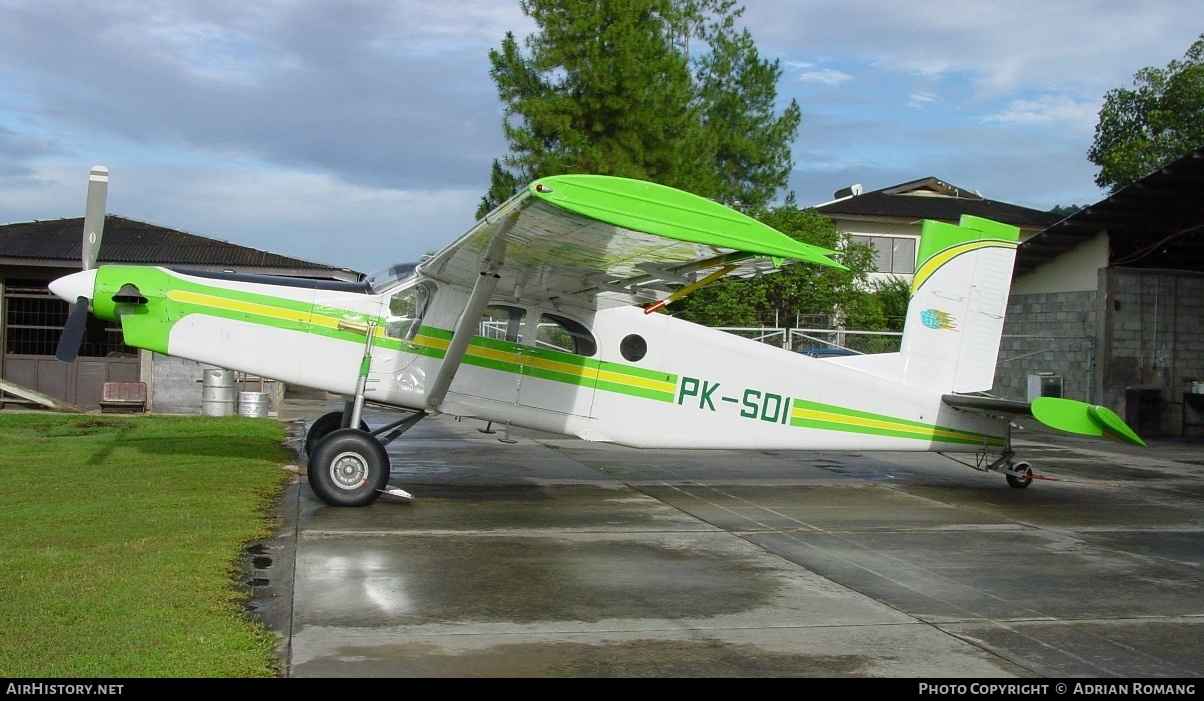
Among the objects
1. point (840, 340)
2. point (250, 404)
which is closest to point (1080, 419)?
point (250, 404)

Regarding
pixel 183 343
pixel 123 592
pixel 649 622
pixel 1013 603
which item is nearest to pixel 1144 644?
pixel 1013 603

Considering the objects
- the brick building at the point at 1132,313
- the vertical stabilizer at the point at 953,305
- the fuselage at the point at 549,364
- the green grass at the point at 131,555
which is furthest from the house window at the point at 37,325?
the brick building at the point at 1132,313

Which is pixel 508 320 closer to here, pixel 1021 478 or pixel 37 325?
pixel 1021 478

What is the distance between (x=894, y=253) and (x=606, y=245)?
3277 centimetres

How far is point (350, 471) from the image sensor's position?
9.46m

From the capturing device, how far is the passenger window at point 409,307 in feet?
33.6

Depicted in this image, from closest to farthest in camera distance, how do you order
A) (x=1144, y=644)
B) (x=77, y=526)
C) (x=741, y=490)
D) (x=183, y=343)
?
(x=1144, y=644), (x=77, y=526), (x=183, y=343), (x=741, y=490)

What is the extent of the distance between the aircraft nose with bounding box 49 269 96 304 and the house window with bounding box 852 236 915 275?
3218cm

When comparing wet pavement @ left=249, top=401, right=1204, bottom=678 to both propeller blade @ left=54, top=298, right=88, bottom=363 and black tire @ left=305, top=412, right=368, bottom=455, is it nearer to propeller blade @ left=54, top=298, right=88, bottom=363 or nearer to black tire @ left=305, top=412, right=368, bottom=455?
black tire @ left=305, top=412, right=368, bottom=455

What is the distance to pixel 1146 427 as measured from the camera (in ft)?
74.1

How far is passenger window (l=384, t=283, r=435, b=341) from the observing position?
10.2 metres

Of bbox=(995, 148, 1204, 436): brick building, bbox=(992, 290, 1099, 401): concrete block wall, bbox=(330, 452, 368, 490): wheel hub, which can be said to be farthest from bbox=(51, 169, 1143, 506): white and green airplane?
bbox=(992, 290, 1099, 401): concrete block wall
